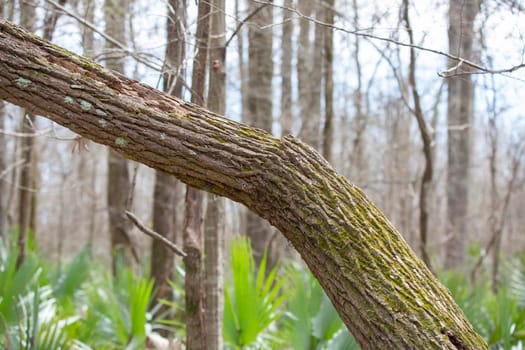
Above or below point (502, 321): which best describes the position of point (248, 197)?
above

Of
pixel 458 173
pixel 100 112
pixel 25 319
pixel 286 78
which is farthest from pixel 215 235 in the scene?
pixel 458 173

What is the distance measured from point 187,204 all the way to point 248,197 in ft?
3.84

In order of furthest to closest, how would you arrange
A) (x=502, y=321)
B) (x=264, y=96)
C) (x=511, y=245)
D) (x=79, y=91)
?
1. (x=511, y=245)
2. (x=264, y=96)
3. (x=502, y=321)
4. (x=79, y=91)

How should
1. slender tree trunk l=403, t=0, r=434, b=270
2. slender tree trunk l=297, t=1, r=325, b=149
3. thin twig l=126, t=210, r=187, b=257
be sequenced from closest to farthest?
thin twig l=126, t=210, r=187, b=257
slender tree trunk l=403, t=0, r=434, b=270
slender tree trunk l=297, t=1, r=325, b=149

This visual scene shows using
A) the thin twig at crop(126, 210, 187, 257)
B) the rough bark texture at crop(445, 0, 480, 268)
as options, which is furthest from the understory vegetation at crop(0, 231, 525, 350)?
the rough bark texture at crop(445, 0, 480, 268)

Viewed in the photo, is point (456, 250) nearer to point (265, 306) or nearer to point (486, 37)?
point (486, 37)

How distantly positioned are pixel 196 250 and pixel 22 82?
1.71 metres

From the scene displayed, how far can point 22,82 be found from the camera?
2.56 m

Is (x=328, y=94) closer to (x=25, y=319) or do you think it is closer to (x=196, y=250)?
(x=196, y=250)

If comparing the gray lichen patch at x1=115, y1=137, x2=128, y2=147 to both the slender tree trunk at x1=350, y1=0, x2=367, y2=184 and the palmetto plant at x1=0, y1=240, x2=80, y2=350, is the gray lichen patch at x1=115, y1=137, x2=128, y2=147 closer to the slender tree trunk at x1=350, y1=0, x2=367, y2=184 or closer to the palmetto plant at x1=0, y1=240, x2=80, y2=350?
the palmetto plant at x1=0, y1=240, x2=80, y2=350

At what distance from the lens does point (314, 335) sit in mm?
4062

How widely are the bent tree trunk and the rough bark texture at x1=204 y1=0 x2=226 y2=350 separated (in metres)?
1.36

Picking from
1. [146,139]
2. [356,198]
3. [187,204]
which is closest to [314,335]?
[187,204]

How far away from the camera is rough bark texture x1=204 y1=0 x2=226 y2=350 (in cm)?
410
